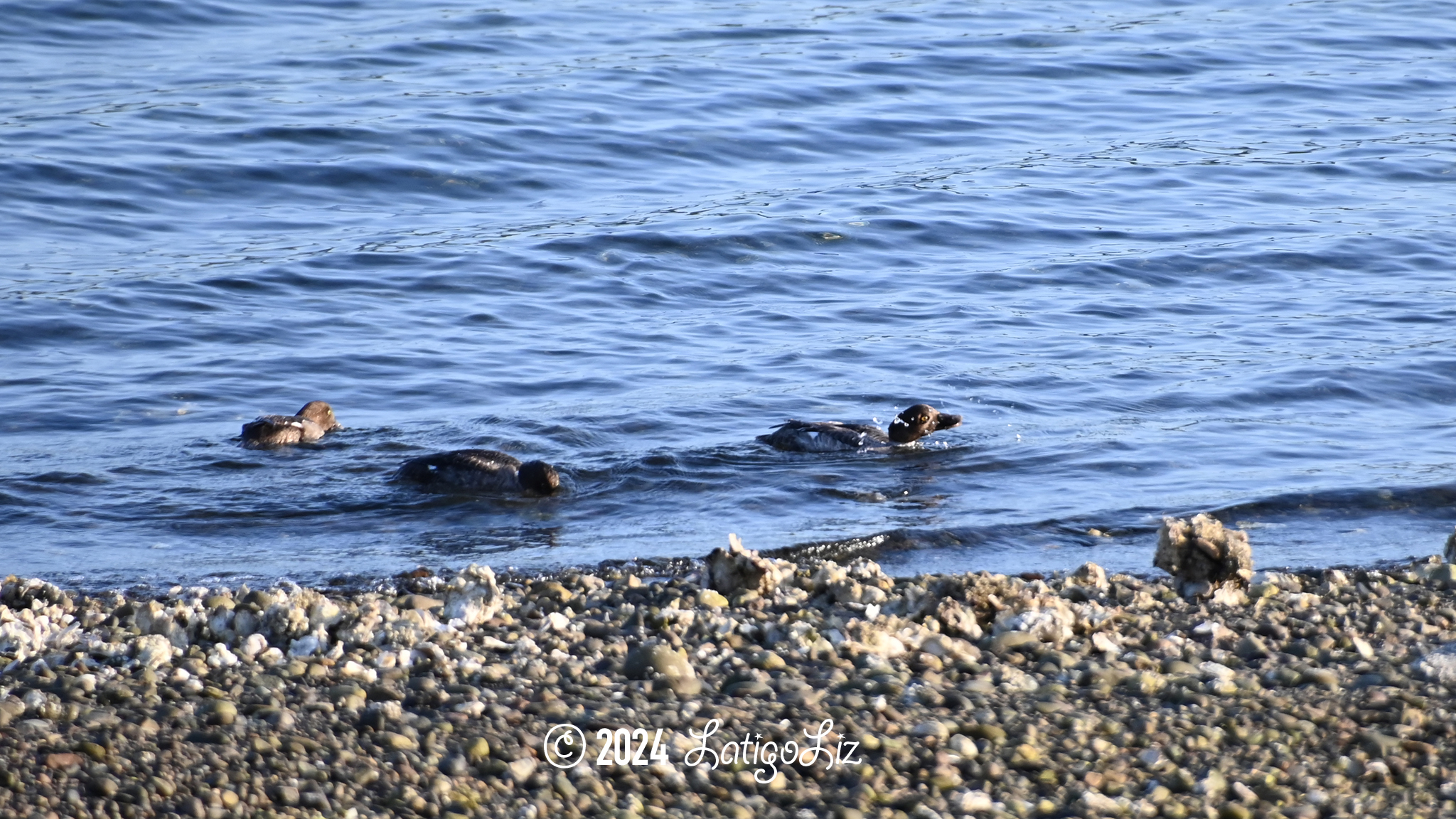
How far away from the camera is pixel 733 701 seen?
16.8 ft

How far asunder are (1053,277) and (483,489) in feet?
21.8

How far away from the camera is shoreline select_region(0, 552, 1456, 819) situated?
4449mm

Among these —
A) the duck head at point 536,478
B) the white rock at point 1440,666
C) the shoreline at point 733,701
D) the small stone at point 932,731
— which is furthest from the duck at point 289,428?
the white rock at point 1440,666

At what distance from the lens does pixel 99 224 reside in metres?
14.4

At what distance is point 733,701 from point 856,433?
15.9 feet

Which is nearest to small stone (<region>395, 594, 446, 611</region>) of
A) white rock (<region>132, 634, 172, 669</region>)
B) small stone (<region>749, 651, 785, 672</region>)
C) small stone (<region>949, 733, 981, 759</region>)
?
white rock (<region>132, 634, 172, 669</region>)

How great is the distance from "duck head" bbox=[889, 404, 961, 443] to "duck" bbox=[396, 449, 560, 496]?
Result: 2.16m

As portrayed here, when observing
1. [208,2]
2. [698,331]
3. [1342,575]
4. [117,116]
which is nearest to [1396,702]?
[1342,575]

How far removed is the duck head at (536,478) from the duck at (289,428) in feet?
5.05

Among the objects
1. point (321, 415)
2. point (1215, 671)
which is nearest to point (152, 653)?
point (1215, 671)

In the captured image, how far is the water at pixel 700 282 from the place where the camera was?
876 centimetres

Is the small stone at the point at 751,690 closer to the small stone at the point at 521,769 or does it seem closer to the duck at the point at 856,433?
the small stone at the point at 521,769

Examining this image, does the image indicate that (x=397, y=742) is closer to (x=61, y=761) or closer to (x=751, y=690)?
(x=61, y=761)

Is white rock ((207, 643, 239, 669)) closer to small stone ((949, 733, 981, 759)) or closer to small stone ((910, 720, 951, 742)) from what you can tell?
small stone ((910, 720, 951, 742))
